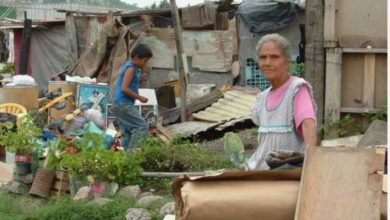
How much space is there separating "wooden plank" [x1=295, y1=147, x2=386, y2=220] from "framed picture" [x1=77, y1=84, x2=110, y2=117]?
9778mm

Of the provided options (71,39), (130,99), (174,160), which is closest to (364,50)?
(174,160)

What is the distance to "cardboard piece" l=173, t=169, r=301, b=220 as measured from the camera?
2.71m

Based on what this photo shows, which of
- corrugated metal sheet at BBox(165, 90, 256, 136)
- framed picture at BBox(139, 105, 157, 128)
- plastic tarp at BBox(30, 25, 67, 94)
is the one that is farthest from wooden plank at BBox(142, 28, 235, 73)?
framed picture at BBox(139, 105, 157, 128)

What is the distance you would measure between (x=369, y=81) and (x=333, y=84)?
13.7 inches

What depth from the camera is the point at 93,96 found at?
12633 millimetres

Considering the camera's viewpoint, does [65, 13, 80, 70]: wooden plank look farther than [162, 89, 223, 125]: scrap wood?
Yes

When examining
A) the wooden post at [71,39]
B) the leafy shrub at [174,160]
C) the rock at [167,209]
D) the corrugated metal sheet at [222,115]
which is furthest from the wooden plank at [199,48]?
the rock at [167,209]

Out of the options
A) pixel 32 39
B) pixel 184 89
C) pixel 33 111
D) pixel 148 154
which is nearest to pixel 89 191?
pixel 148 154

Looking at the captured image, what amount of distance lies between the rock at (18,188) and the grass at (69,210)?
0.48 meters

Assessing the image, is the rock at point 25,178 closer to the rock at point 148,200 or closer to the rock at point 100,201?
the rock at point 100,201

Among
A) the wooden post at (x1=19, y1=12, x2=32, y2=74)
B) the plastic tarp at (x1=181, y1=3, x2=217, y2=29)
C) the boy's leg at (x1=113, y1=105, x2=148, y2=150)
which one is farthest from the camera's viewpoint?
the wooden post at (x1=19, y1=12, x2=32, y2=74)

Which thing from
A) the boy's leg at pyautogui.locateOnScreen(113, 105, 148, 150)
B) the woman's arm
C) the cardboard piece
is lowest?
the boy's leg at pyautogui.locateOnScreen(113, 105, 148, 150)

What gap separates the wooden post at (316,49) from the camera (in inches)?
270

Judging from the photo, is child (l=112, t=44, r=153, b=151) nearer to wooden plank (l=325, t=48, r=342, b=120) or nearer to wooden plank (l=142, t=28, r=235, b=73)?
wooden plank (l=325, t=48, r=342, b=120)
